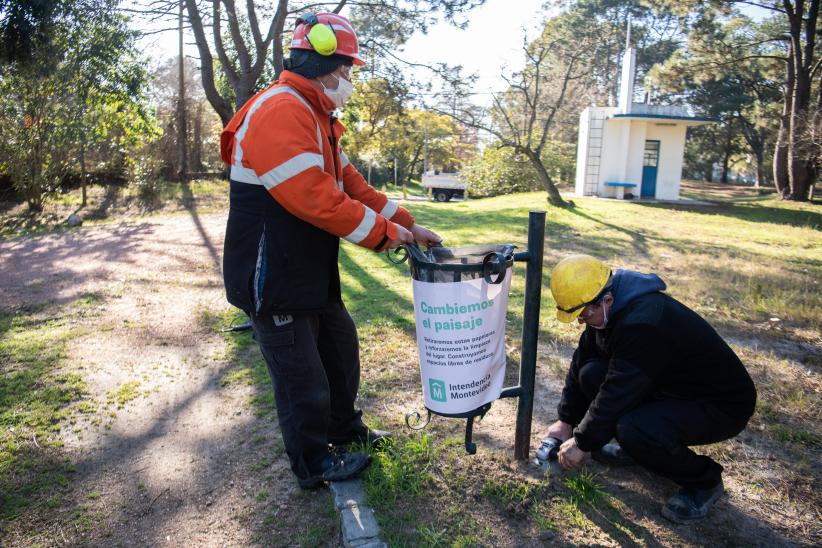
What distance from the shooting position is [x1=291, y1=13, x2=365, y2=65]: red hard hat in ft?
8.00

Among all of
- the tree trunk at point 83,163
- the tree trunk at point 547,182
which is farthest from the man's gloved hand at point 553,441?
the tree trunk at point 83,163

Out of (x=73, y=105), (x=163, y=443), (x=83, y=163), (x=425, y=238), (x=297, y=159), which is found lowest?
(x=163, y=443)

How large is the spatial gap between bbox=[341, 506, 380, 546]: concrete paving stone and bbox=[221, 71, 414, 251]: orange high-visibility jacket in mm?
1141

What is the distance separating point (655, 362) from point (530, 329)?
1.92 feet

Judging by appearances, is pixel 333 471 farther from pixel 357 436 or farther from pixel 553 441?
pixel 553 441

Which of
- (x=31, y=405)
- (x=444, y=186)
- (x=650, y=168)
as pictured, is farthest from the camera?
(x=444, y=186)

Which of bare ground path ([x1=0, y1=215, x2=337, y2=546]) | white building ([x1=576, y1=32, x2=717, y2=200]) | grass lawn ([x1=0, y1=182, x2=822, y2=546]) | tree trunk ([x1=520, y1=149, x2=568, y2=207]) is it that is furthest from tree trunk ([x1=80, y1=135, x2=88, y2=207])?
white building ([x1=576, y1=32, x2=717, y2=200])

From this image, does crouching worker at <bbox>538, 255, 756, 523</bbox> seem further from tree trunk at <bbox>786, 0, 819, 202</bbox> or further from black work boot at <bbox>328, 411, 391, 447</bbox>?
tree trunk at <bbox>786, 0, 819, 202</bbox>

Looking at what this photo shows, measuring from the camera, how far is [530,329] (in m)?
2.76

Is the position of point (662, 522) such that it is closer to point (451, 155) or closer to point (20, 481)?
point (20, 481)

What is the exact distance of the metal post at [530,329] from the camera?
263cm

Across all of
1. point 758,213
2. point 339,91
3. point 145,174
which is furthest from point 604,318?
point 758,213

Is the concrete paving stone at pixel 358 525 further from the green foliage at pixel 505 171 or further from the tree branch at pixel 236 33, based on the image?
the green foliage at pixel 505 171

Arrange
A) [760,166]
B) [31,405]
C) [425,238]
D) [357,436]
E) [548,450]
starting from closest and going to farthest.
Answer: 1. [425,238]
2. [548,450]
3. [357,436]
4. [31,405]
5. [760,166]
